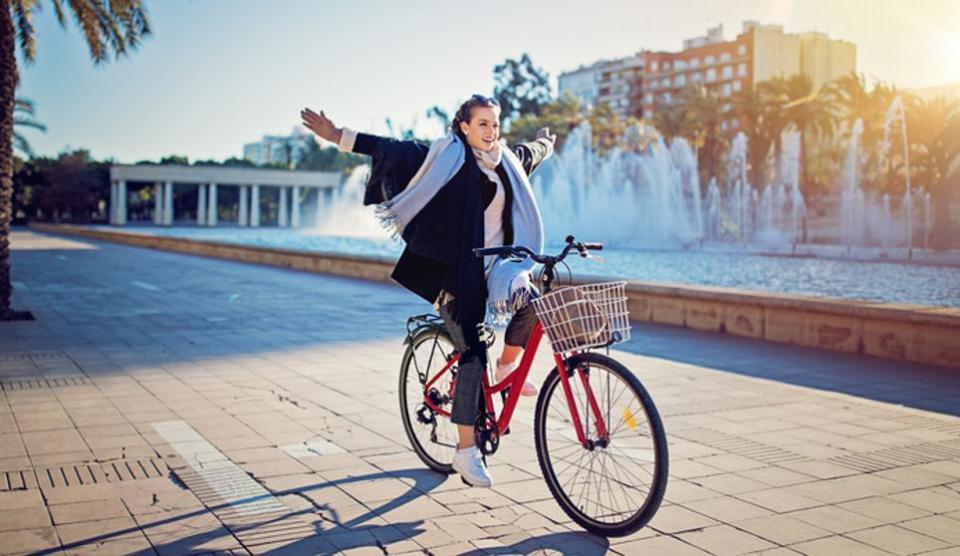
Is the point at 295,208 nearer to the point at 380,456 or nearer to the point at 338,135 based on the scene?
the point at 380,456

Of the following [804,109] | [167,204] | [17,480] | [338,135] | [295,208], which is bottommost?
[17,480]

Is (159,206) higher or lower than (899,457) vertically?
higher

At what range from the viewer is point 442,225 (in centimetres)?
453

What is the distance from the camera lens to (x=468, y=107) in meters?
4.57

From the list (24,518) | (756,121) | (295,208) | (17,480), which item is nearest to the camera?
(24,518)

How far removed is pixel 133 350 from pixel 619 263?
2030cm

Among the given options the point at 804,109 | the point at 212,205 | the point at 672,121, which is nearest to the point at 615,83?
the point at 212,205

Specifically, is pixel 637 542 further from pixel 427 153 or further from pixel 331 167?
pixel 331 167

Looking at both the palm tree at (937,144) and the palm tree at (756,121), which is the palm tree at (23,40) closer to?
the palm tree at (937,144)

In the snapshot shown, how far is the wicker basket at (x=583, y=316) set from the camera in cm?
391

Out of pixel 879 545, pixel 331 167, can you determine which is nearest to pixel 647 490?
pixel 879 545

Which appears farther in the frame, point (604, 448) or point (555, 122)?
point (555, 122)

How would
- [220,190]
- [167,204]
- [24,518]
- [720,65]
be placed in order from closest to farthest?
[24,518]
[167,204]
[720,65]
[220,190]

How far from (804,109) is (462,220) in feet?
181
